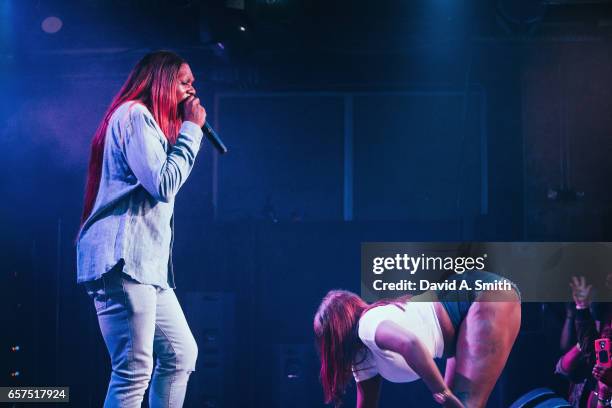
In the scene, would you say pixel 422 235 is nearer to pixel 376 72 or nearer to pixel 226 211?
pixel 376 72

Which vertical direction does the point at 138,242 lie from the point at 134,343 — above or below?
above

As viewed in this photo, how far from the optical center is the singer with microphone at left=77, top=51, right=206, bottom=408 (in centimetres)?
175

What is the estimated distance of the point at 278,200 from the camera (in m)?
4.70

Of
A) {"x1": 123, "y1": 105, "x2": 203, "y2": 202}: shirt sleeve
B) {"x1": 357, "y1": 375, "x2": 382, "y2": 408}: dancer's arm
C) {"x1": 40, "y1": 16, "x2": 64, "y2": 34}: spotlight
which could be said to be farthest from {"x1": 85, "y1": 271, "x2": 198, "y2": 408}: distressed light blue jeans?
{"x1": 40, "y1": 16, "x2": 64, "y2": 34}: spotlight

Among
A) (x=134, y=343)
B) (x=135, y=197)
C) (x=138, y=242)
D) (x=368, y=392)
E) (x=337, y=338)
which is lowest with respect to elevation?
(x=368, y=392)

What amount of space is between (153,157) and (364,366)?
5.86 feet

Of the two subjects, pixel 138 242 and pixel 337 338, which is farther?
pixel 337 338

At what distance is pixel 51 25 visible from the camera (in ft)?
13.1

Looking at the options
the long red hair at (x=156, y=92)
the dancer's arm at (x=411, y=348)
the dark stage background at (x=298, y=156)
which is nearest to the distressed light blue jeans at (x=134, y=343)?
the long red hair at (x=156, y=92)

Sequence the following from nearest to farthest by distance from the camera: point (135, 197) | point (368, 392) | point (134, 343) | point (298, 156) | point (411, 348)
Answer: point (134, 343)
point (135, 197)
point (411, 348)
point (368, 392)
point (298, 156)

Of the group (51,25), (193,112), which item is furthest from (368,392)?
(51,25)

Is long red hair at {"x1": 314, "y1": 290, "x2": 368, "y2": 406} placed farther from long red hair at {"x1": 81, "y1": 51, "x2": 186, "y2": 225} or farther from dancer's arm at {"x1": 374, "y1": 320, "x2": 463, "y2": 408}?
long red hair at {"x1": 81, "y1": 51, "x2": 186, "y2": 225}

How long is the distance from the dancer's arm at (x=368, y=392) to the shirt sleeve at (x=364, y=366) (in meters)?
0.07

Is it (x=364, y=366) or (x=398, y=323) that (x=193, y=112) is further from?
(x=364, y=366)
